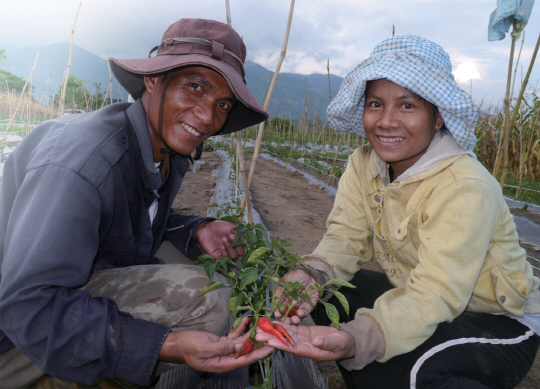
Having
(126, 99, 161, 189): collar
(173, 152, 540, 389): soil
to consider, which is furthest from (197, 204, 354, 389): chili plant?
(173, 152, 540, 389): soil

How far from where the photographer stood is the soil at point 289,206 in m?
3.10

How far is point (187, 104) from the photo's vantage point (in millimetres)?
1396

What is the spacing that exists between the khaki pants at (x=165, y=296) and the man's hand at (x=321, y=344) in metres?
0.33

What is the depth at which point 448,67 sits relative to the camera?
1.32 metres

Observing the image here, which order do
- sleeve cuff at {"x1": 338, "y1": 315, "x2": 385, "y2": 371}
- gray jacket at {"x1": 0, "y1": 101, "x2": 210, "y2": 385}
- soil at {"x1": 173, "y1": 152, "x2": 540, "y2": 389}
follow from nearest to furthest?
gray jacket at {"x1": 0, "y1": 101, "x2": 210, "y2": 385} → sleeve cuff at {"x1": 338, "y1": 315, "x2": 385, "y2": 371} → soil at {"x1": 173, "y1": 152, "x2": 540, "y2": 389}

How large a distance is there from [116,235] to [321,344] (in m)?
0.85

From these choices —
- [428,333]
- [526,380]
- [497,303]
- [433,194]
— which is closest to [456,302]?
[428,333]

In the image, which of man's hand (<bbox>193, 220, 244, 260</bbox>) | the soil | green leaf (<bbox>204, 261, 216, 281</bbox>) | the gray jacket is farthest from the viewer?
the soil

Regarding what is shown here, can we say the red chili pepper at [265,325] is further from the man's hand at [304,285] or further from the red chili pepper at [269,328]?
the man's hand at [304,285]

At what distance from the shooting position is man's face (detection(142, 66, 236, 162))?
138 cm

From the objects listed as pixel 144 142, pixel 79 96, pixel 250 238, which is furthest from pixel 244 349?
pixel 79 96

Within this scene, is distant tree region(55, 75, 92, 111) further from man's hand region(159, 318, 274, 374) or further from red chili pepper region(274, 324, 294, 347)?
red chili pepper region(274, 324, 294, 347)

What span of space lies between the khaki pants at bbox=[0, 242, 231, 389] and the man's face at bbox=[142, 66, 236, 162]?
0.53 metres

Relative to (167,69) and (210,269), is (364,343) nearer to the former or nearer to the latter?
(210,269)
